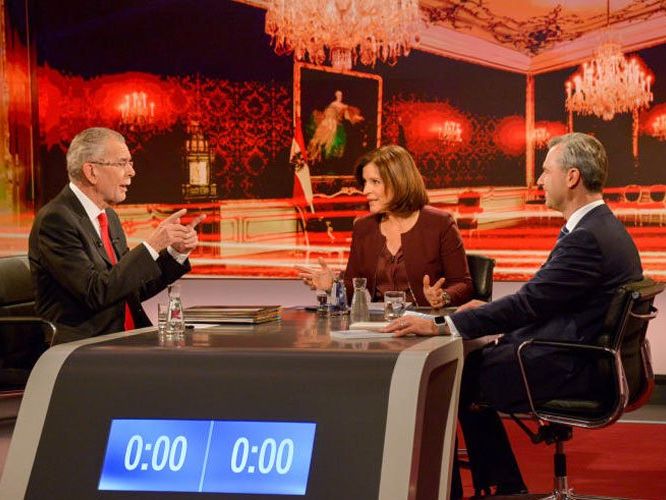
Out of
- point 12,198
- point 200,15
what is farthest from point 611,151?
point 12,198

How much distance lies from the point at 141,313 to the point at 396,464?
1768mm

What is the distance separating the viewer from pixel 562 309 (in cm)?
340

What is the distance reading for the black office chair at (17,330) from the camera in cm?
417

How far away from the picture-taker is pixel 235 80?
596cm

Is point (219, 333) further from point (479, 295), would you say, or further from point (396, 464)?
point (479, 295)

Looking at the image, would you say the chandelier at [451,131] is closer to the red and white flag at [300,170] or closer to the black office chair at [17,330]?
the red and white flag at [300,170]

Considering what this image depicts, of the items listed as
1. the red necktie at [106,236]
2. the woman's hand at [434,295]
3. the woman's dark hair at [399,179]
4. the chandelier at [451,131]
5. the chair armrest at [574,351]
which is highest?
the chandelier at [451,131]

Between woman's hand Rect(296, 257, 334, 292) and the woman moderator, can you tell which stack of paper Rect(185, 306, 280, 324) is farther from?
the woman moderator

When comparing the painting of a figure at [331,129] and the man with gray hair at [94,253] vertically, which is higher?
the painting of a figure at [331,129]

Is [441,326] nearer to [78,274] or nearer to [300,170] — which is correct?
[78,274]

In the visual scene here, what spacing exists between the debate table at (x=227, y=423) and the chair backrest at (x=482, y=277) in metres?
1.89

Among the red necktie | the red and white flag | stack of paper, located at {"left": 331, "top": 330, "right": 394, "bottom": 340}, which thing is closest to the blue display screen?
stack of paper, located at {"left": 331, "top": 330, "right": 394, "bottom": 340}

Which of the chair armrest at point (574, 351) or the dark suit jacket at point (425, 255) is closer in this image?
the chair armrest at point (574, 351)

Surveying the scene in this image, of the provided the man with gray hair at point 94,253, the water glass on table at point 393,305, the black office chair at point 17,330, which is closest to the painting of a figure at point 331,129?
the black office chair at point 17,330
